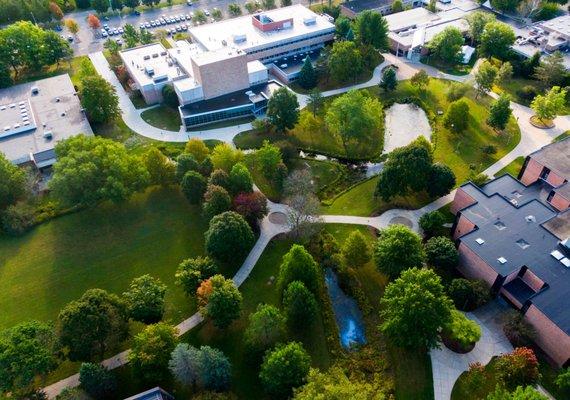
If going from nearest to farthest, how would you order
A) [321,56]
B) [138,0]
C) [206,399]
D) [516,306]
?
1. [206,399]
2. [516,306]
3. [321,56]
4. [138,0]

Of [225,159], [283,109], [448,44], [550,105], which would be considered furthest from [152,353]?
[448,44]

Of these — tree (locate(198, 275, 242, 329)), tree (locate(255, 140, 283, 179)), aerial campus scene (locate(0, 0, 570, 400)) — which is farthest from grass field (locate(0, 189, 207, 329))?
tree (locate(255, 140, 283, 179))

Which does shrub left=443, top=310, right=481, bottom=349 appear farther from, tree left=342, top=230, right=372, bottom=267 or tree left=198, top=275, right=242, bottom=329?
tree left=198, top=275, right=242, bottom=329

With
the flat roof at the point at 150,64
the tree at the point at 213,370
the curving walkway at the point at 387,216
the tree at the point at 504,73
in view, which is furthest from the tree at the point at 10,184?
the tree at the point at 504,73

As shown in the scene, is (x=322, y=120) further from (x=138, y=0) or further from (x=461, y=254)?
(x=138, y=0)

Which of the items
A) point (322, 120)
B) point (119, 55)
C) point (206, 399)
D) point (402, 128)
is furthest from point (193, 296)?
point (119, 55)

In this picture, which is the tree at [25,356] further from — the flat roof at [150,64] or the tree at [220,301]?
the flat roof at [150,64]

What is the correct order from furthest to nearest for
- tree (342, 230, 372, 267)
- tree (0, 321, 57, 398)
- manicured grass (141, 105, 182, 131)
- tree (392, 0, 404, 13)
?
tree (392, 0, 404, 13)
manicured grass (141, 105, 182, 131)
tree (342, 230, 372, 267)
tree (0, 321, 57, 398)
